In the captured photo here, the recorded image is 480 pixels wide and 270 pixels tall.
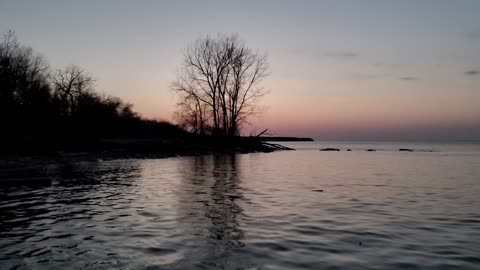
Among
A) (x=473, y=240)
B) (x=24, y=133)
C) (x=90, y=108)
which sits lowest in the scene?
(x=473, y=240)

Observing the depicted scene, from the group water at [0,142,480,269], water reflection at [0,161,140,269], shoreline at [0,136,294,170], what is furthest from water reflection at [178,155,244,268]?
shoreline at [0,136,294,170]

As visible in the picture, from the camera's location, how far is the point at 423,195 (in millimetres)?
18000

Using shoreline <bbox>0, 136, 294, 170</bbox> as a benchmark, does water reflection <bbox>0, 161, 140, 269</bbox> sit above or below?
below

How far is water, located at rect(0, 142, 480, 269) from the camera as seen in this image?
8.02 metres

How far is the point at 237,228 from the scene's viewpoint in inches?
430

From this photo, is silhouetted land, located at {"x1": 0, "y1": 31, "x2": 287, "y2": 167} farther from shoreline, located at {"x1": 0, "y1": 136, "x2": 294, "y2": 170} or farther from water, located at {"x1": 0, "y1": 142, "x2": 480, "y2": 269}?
water, located at {"x1": 0, "y1": 142, "x2": 480, "y2": 269}

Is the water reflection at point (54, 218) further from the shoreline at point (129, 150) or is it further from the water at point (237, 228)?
the shoreline at point (129, 150)

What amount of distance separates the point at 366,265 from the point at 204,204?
8.15 meters

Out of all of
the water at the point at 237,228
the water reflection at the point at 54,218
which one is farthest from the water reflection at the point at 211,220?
the water reflection at the point at 54,218

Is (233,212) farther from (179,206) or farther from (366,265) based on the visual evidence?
(366,265)

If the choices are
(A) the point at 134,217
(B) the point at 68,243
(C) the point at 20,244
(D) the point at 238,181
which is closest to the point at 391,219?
(A) the point at 134,217

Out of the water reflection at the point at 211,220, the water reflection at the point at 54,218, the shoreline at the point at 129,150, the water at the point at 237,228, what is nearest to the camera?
the water at the point at 237,228

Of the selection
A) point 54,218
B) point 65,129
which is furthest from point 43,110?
point 54,218

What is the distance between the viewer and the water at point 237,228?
26.3ft
